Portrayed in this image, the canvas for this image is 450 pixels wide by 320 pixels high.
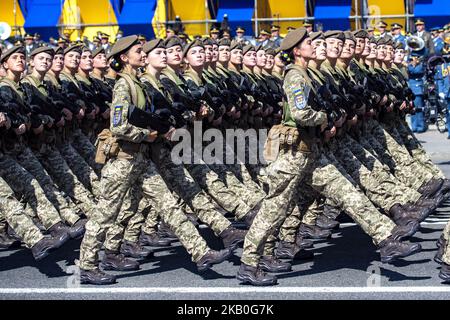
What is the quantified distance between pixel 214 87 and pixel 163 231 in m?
1.79

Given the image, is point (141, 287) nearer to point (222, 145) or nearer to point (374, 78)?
point (222, 145)

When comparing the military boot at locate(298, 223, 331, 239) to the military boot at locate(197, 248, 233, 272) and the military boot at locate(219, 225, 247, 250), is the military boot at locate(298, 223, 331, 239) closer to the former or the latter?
the military boot at locate(219, 225, 247, 250)

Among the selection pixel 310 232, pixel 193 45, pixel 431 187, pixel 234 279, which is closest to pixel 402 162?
pixel 431 187

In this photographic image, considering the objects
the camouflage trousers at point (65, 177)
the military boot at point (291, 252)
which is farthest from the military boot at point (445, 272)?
the camouflage trousers at point (65, 177)

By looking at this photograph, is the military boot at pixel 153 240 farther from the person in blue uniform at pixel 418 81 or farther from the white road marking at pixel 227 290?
the person in blue uniform at pixel 418 81

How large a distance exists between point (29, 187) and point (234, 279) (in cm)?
219

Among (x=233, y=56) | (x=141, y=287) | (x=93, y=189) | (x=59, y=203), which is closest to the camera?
(x=141, y=287)

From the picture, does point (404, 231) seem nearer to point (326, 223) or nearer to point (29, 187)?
point (326, 223)

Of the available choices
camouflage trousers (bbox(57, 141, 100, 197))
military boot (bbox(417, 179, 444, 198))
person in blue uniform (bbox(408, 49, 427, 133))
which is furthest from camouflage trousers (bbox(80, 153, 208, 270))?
person in blue uniform (bbox(408, 49, 427, 133))

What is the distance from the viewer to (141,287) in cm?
820

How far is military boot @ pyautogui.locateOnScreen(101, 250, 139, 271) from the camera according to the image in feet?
29.4

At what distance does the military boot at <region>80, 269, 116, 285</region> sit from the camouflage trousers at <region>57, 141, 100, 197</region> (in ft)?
8.48

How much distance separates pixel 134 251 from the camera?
9.54 meters
